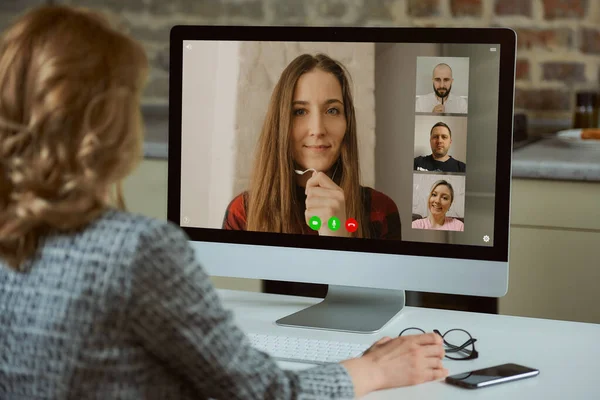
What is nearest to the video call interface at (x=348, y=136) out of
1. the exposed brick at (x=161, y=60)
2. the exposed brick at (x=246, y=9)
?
the exposed brick at (x=246, y=9)

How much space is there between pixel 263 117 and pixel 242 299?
36cm

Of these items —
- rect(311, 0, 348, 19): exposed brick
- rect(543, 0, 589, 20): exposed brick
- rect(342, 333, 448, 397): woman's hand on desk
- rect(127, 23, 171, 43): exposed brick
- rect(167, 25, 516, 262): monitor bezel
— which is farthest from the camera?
rect(127, 23, 171, 43): exposed brick

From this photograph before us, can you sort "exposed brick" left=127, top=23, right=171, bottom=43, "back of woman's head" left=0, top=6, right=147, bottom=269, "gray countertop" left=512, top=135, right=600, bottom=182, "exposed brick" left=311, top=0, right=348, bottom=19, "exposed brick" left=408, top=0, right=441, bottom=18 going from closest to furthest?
"back of woman's head" left=0, top=6, right=147, bottom=269 < "gray countertop" left=512, top=135, right=600, bottom=182 < "exposed brick" left=408, top=0, right=441, bottom=18 < "exposed brick" left=311, top=0, right=348, bottom=19 < "exposed brick" left=127, top=23, right=171, bottom=43

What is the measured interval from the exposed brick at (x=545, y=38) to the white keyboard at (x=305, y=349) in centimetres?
172

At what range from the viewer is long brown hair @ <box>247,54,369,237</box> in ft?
4.70

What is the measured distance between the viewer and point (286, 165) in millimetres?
1464

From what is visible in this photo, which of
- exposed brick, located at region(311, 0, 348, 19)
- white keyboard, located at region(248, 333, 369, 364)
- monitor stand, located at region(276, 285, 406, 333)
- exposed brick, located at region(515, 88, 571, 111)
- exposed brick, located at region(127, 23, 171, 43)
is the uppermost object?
exposed brick, located at region(311, 0, 348, 19)

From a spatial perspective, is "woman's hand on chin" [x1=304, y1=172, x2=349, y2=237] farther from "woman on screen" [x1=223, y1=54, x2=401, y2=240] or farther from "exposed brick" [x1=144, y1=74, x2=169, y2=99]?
"exposed brick" [x1=144, y1=74, x2=169, y2=99]

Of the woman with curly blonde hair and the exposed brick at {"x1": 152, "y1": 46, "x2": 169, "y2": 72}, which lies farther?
the exposed brick at {"x1": 152, "y1": 46, "x2": 169, "y2": 72}

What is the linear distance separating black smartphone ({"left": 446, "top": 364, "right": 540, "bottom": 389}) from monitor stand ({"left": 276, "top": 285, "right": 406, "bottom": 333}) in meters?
0.24

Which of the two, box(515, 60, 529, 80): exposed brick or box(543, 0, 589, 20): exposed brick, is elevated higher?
box(543, 0, 589, 20): exposed brick

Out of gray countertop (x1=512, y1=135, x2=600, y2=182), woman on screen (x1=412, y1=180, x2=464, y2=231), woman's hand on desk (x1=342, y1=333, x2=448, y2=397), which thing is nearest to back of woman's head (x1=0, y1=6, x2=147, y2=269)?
woman's hand on desk (x1=342, y1=333, x2=448, y2=397)

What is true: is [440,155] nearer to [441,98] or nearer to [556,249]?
[441,98]

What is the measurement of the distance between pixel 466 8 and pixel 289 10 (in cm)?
60
